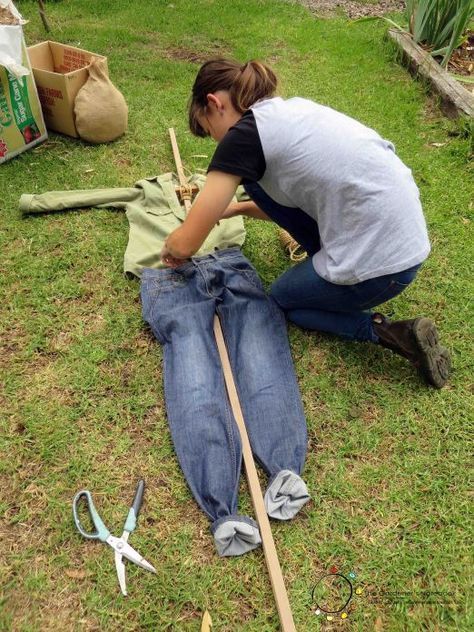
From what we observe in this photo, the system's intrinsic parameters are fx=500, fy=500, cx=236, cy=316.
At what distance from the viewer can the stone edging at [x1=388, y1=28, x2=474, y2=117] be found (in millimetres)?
3725

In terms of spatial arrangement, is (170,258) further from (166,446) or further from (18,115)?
(18,115)

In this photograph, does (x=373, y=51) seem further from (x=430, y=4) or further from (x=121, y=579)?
(x=121, y=579)

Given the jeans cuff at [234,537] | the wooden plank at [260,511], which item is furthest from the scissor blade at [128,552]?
the wooden plank at [260,511]

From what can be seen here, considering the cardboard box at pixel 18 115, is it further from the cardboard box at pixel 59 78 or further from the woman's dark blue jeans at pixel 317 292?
the woman's dark blue jeans at pixel 317 292

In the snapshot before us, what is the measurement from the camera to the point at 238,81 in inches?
69.2

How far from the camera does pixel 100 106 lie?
3094 millimetres

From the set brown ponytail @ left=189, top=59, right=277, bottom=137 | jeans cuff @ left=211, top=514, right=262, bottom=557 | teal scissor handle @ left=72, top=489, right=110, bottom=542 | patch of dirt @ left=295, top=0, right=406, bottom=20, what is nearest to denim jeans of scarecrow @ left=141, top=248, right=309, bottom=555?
jeans cuff @ left=211, top=514, right=262, bottom=557

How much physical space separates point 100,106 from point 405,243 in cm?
220

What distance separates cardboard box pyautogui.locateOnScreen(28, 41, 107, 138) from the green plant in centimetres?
281

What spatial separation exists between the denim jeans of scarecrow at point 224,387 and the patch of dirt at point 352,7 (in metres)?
4.54

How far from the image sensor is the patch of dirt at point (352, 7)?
5.61m

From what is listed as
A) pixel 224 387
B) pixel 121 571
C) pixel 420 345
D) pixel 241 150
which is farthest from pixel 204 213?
pixel 121 571

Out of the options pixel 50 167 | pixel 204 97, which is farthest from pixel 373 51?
pixel 204 97

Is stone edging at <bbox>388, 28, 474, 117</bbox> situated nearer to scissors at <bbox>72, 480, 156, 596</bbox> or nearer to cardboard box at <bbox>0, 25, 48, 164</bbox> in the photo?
cardboard box at <bbox>0, 25, 48, 164</bbox>
